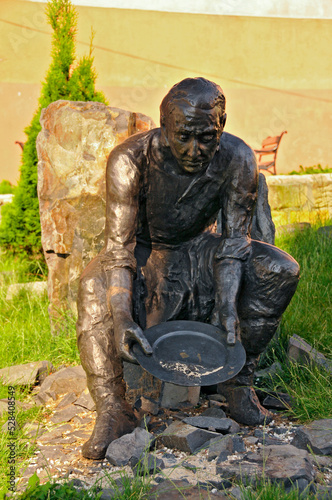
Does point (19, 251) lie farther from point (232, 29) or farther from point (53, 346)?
point (232, 29)

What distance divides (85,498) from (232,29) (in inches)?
456

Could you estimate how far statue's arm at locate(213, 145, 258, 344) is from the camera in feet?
10.8

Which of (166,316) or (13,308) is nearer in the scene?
(166,316)

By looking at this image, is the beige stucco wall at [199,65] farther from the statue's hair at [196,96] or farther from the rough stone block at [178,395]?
the statue's hair at [196,96]

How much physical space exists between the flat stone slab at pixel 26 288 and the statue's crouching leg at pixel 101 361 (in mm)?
2977

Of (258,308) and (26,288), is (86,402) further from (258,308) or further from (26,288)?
(26,288)

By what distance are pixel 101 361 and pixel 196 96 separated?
4.43ft

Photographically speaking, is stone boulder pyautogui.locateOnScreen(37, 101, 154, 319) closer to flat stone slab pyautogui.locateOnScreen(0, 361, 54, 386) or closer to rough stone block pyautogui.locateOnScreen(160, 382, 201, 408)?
flat stone slab pyautogui.locateOnScreen(0, 361, 54, 386)

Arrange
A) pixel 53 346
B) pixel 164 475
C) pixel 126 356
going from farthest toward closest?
pixel 53 346, pixel 126 356, pixel 164 475

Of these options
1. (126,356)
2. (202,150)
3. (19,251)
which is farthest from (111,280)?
(19,251)

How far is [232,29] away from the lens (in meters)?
12.6

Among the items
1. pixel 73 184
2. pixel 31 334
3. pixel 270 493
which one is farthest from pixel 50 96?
pixel 270 493

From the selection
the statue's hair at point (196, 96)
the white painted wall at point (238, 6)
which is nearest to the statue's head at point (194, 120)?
the statue's hair at point (196, 96)

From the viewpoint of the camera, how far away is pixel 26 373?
4176mm
